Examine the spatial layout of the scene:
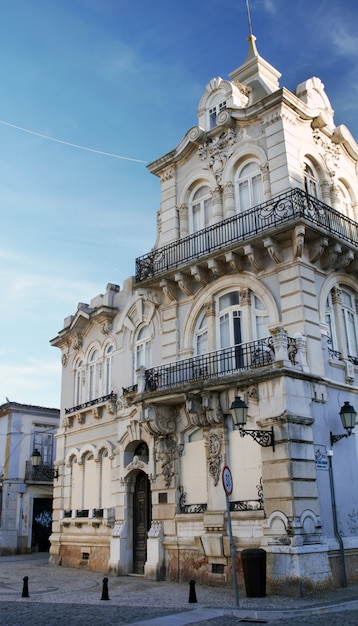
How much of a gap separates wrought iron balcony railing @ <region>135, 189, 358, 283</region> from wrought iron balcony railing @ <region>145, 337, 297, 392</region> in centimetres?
295

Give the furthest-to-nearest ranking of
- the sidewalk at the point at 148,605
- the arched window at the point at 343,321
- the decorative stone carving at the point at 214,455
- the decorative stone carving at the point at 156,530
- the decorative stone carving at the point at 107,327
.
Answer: the decorative stone carving at the point at 107,327, the decorative stone carving at the point at 156,530, the arched window at the point at 343,321, the decorative stone carving at the point at 214,455, the sidewalk at the point at 148,605

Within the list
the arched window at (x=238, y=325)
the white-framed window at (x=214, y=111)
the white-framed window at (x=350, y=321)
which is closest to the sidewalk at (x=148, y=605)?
the arched window at (x=238, y=325)

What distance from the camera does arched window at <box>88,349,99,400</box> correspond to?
24.3 metres

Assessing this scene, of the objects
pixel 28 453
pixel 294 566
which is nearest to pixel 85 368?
pixel 28 453

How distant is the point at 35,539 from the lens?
3145cm

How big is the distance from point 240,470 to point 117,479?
657cm

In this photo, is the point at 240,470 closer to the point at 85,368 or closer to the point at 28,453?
the point at 85,368

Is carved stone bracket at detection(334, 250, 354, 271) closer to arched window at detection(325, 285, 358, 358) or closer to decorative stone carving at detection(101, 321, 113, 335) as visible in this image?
arched window at detection(325, 285, 358, 358)

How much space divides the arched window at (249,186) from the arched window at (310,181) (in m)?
1.45

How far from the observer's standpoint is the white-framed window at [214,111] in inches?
809

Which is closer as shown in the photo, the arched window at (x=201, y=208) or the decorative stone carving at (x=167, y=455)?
the decorative stone carving at (x=167, y=455)

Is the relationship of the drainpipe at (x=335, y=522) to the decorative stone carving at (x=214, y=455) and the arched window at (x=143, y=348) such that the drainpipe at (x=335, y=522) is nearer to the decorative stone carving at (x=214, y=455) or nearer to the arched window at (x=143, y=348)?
the decorative stone carving at (x=214, y=455)

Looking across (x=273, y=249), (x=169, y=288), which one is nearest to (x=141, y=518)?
(x=169, y=288)

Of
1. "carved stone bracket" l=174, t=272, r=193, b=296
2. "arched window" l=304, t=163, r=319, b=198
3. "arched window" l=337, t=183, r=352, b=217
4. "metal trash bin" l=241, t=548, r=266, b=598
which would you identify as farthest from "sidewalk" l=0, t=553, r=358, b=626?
"arched window" l=337, t=183, r=352, b=217
